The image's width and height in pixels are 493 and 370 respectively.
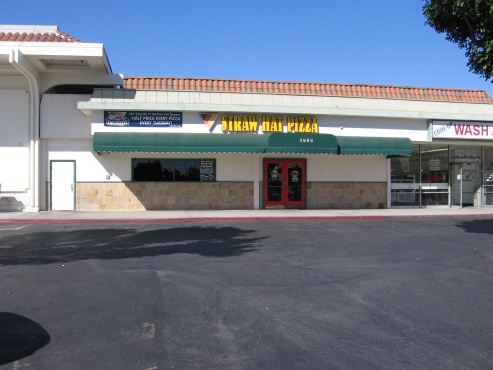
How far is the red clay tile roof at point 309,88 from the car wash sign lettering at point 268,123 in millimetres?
1975

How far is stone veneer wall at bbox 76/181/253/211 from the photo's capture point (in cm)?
1923

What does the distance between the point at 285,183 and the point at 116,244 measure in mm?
11045

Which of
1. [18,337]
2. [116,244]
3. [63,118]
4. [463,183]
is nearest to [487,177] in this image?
[463,183]

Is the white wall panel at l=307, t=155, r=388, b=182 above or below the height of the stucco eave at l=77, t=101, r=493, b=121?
below

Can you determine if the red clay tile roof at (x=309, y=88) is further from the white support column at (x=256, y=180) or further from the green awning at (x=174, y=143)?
the white support column at (x=256, y=180)

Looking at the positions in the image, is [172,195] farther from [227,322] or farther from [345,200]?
[227,322]

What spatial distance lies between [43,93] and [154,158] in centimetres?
543

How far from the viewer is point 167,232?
43.1 ft

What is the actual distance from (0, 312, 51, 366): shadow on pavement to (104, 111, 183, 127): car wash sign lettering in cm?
1392

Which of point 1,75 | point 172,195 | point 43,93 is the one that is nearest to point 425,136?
point 172,195

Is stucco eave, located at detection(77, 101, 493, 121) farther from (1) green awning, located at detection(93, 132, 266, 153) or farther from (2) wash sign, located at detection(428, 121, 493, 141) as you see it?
(1) green awning, located at detection(93, 132, 266, 153)

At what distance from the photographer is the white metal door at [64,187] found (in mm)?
19156

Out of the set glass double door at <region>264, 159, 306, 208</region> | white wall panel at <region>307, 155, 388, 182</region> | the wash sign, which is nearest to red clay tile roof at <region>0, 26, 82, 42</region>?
glass double door at <region>264, 159, 306, 208</region>

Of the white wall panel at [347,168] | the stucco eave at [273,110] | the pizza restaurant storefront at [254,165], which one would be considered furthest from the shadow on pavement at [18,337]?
the white wall panel at [347,168]
